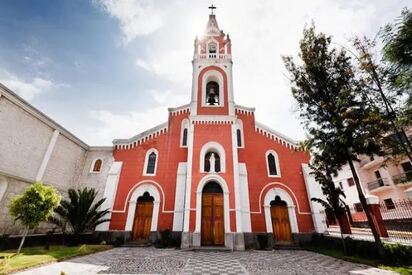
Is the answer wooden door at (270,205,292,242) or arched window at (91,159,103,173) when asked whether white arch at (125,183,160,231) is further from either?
wooden door at (270,205,292,242)

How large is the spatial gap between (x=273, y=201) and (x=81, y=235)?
547 inches

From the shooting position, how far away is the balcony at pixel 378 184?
72.5 feet

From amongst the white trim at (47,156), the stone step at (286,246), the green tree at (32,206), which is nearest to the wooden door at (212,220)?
the stone step at (286,246)

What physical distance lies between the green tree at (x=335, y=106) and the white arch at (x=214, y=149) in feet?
19.0

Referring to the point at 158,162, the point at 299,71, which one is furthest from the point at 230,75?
the point at 158,162

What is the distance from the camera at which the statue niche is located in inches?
688

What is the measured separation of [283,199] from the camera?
14797 mm

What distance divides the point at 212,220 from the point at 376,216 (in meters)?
8.96

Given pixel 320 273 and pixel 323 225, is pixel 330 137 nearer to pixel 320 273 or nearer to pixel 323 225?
pixel 320 273

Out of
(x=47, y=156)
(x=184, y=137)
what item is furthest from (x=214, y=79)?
(x=47, y=156)

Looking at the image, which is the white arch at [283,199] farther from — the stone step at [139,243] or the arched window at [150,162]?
the arched window at [150,162]

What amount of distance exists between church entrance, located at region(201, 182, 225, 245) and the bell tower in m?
6.13

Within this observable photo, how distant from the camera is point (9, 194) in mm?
10367

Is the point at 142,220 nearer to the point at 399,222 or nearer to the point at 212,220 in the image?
the point at 212,220
